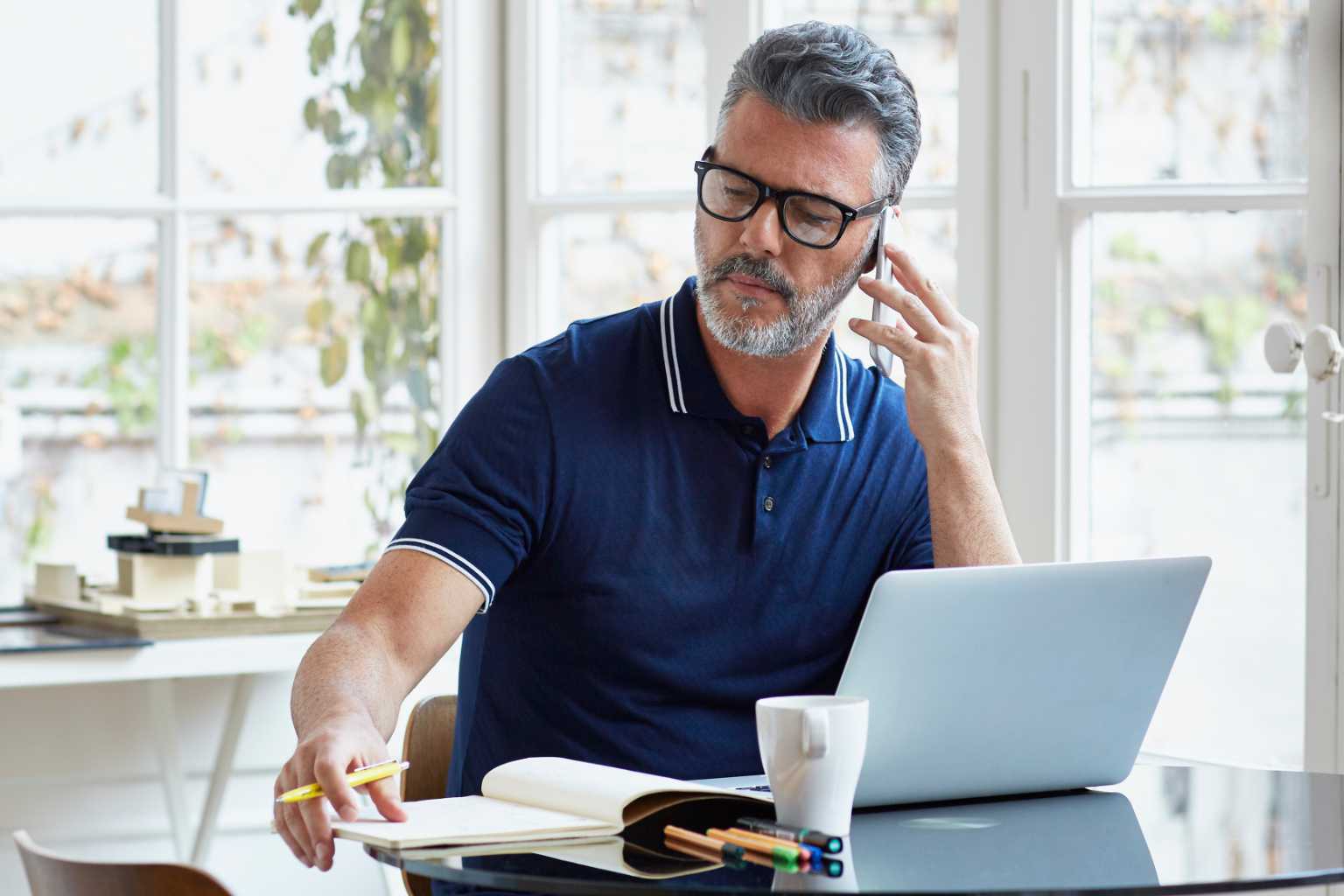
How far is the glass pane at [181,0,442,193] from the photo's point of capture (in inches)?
121

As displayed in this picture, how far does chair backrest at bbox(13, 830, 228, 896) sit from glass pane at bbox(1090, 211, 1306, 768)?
157cm

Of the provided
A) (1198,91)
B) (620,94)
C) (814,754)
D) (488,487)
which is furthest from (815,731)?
(620,94)

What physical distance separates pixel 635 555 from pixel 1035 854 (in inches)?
24.9

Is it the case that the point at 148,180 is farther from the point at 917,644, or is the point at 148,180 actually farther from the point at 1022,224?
the point at 917,644

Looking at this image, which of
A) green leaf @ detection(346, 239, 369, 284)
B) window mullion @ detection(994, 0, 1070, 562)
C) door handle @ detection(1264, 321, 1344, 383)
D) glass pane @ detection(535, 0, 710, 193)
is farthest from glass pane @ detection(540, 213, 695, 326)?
door handle @ detection(1264, 321, 1344, 383)

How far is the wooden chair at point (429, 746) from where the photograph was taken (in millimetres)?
1856

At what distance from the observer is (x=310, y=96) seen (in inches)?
122

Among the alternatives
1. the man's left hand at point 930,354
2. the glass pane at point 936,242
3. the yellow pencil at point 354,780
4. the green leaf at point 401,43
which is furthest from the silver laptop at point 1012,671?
the green leaf at point 401,43

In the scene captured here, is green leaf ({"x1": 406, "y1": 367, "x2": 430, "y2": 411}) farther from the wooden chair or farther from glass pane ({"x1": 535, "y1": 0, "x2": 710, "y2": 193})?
the wooden chair

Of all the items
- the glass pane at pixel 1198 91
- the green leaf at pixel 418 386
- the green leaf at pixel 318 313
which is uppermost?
the glass pane at pixel 1198 91

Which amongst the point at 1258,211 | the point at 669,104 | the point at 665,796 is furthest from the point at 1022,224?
the point at 665,796

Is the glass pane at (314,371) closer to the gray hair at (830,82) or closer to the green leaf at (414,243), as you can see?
the green leaf at (414,243)

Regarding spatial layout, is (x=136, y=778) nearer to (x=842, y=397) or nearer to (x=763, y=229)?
(x=842, y=397)

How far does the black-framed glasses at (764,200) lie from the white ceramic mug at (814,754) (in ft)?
2.20
